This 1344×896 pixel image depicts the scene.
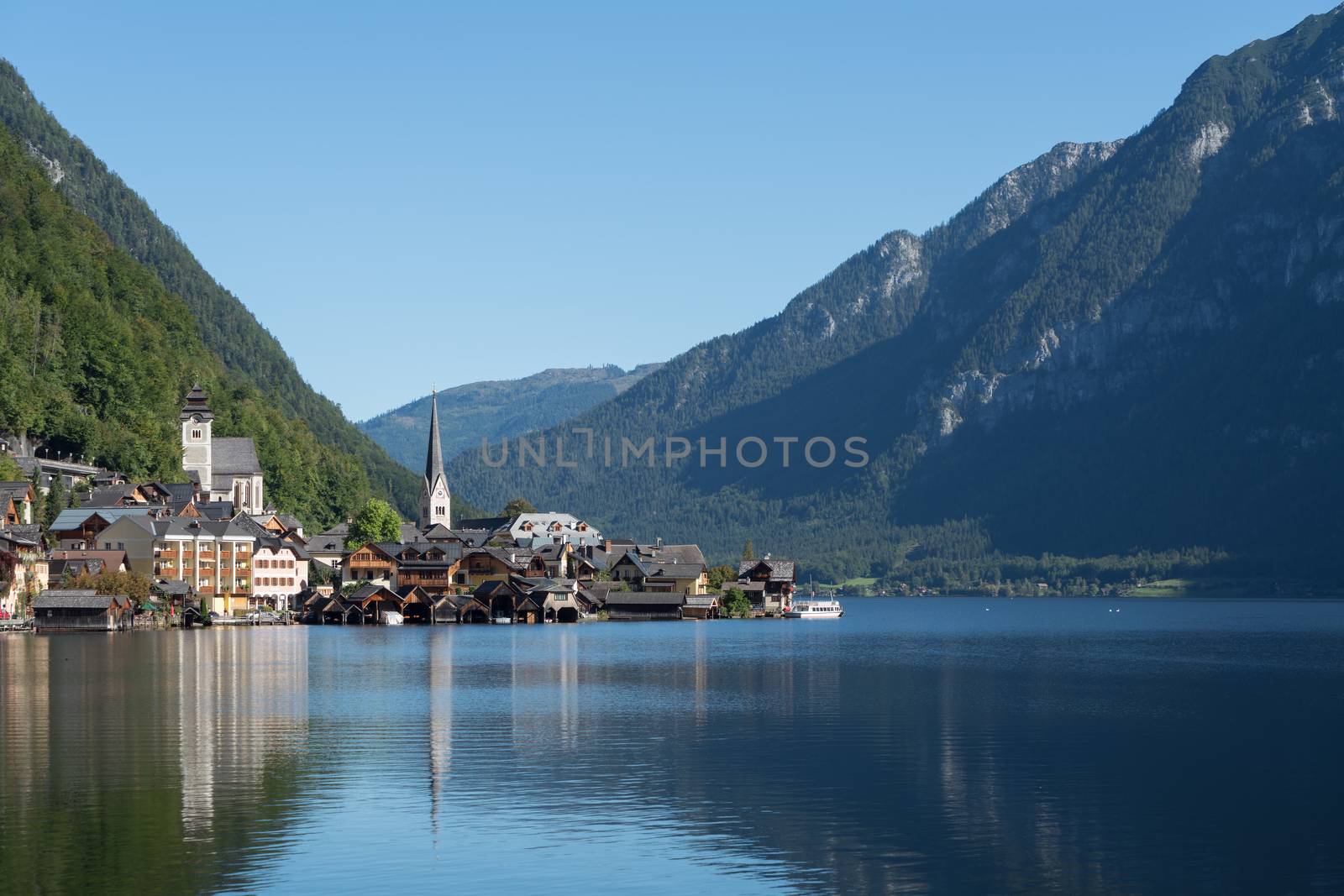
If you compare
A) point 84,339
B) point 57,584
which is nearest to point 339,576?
point 84,339

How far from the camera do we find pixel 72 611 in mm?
138375

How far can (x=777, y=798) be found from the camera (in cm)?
4584

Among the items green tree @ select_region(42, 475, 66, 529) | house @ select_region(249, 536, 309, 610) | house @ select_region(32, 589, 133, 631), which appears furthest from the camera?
house @ select_region(249, 536, 309, 610)

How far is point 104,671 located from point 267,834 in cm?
5074

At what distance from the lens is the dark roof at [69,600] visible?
137625 millimetres

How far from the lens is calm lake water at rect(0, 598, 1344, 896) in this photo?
3681 cm

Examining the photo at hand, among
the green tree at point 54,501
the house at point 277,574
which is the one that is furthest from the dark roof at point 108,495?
the house at point 277,574

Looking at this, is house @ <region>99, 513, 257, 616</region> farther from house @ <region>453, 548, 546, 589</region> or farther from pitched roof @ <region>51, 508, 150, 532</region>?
house @ <region>453, 548, 546, 589</region>

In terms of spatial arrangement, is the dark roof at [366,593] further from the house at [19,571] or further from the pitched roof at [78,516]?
the house at [19,571]

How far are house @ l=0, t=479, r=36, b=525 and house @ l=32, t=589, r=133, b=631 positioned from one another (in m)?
10.6

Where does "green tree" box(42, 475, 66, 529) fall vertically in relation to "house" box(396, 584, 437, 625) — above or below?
above

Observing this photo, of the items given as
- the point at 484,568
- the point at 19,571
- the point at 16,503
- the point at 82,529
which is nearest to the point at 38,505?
the point at 82,529

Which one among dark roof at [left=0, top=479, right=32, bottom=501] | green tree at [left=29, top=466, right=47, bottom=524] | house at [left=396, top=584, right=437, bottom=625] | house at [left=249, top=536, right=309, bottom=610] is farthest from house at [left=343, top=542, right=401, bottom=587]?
dark roof at [left=0, top=479, right=32, bottom=501]

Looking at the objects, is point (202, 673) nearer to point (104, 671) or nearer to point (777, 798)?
point (104, 671)
